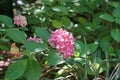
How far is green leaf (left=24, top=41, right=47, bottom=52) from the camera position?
4.77 feet

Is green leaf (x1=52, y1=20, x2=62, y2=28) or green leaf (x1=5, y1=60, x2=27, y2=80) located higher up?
green leaf (x1=5, y1=60, x2=27, y2=80)

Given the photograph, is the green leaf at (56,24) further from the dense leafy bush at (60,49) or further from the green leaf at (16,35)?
the green leaf at (16,35)

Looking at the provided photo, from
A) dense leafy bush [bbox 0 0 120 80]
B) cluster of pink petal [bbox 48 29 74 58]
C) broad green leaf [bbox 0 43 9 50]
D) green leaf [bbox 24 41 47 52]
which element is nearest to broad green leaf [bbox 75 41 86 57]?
dense leafy bush [bbox 0 0 120 80]

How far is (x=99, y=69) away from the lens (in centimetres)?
180

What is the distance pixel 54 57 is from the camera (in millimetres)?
1521

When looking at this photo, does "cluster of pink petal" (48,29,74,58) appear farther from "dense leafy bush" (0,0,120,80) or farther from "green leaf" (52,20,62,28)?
A: "green leaf" (52,20,62,28)

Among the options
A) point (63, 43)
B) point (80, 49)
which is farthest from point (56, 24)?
point (63, 43)

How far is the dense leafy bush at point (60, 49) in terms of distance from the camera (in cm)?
150

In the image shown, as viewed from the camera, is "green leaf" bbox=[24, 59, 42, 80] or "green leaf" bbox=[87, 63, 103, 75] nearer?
"green leaf" bbox=[24, 59, 42, 80]

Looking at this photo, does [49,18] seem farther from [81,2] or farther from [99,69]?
[99,69]

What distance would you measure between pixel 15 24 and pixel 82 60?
489mm

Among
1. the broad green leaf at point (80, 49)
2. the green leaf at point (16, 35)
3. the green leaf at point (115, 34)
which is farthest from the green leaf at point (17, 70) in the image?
the green leaf at point (115, 34)

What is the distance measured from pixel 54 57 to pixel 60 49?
0.05m

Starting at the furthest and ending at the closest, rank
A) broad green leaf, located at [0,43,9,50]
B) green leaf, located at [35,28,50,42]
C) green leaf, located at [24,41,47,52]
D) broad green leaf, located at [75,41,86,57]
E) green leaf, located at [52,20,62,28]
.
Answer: green leaf, located at [52,20,62,28] → broad green leaf, located at [0,43,9,50] → broad green leaf, located at [75,41,86,57] → green leaf, located at [35,28,50,42] → green leaf, located at [24,41,47,52]
